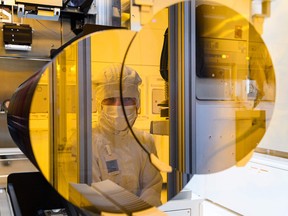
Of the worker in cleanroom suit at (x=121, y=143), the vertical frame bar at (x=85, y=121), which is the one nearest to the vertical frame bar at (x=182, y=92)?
the worker in cleanroom suit at (x=121, y=143)

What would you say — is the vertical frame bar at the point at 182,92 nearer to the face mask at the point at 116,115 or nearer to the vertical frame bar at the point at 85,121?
the face mask at the point at 116,115

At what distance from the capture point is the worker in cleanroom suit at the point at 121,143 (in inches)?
41.9

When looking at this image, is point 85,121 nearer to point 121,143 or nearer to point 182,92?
point 121,143

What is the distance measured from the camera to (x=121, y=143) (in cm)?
116

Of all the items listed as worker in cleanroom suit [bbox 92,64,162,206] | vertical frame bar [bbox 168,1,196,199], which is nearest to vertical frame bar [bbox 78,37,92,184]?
worker in cleanroom suit [bbox 92,64,162,206]

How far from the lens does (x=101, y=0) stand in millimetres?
2047

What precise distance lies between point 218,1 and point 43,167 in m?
0.66

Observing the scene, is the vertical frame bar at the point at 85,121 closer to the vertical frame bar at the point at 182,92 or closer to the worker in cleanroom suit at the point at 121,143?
the worker in cleanroom suit at the point at 121,143

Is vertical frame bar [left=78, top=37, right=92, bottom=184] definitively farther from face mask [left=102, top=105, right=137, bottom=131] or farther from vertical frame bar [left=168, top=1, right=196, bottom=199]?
vertical frame bar [left=168, top=1, right=196, bottom=199]

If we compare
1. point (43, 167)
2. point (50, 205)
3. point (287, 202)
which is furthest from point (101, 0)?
point (287, 202)

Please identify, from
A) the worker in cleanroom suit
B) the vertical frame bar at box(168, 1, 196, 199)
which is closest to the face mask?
the worker in cleanroom suit

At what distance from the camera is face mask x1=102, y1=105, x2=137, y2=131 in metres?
1.09

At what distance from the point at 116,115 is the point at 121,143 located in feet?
0.36

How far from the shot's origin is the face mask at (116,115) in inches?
43.0
